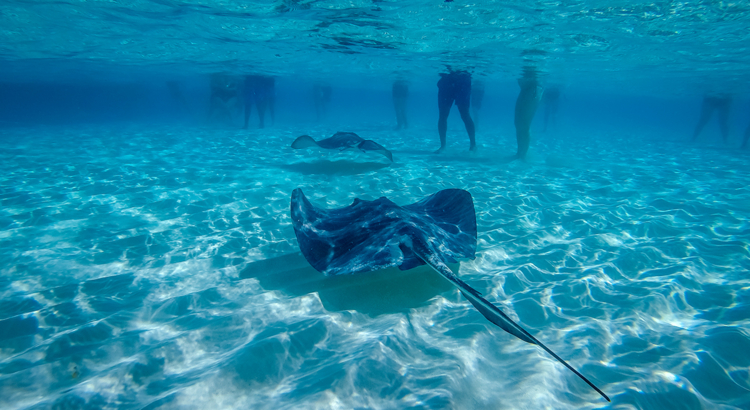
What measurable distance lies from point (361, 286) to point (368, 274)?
0.97 ft

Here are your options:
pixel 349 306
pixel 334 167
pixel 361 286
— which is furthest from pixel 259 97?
pixel 349 306

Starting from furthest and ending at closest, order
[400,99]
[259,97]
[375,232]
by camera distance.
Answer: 1. [259,97]
2. [400,99]
3. [375,232]

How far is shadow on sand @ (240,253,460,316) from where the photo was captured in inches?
168

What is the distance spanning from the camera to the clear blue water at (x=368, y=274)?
297cm

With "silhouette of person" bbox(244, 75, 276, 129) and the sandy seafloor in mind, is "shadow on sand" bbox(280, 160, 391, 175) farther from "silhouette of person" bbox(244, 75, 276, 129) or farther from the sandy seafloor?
"silhouette of person" bbox(244, 75, 276, 129)

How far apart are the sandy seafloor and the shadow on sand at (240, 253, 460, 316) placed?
29 mm

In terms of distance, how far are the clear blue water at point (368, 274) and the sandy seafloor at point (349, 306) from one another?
0.03m

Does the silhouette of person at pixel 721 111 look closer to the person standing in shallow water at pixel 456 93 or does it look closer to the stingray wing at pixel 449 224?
the person standing in shallow water at pixel 456 93

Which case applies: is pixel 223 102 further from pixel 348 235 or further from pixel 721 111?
pixel 721 111

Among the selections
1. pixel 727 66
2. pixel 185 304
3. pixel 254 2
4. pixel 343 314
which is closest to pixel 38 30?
pixel 254 2

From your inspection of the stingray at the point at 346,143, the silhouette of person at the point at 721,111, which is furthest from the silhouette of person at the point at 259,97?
the silhouette of person at the point at 721,111

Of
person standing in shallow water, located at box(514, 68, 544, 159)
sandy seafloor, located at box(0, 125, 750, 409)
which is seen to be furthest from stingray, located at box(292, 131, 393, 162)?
person standing in shallow water, located at box(514, 68, 544, 159)

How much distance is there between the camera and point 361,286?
4645mm

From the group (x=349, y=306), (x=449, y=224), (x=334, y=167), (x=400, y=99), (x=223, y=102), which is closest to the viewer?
(x=349, y=306)
